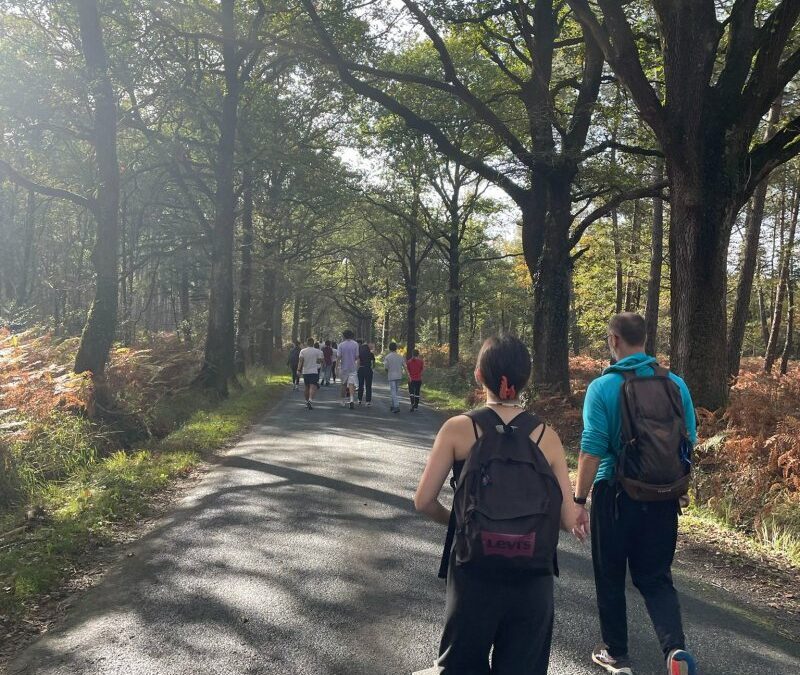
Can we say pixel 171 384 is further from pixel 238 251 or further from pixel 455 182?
pixel 455 182

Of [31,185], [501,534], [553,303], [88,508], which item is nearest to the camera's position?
[501,534]

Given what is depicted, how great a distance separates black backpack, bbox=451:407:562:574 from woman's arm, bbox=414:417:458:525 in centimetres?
10

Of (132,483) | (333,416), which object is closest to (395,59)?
(333,416)

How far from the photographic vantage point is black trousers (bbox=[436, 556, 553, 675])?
239 cm

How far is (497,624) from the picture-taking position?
242 centimetres

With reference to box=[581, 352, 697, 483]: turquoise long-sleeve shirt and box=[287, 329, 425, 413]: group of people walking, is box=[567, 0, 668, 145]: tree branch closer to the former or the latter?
box=[581, 352, 697, 483]: turquoise long-sleeve shirt

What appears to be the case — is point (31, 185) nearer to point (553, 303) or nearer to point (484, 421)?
point (553, 303)

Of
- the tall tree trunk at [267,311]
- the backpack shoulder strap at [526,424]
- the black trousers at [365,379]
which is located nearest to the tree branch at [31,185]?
the black trousers at [365,379]

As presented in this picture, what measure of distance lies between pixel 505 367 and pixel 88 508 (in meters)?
5.80

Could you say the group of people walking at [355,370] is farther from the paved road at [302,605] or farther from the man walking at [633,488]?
the man walking at [633,488]

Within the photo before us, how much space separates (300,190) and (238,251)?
4819mm

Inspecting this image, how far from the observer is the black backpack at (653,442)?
3.38 metres

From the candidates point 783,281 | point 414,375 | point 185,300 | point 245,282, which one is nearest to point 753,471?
point 414,375

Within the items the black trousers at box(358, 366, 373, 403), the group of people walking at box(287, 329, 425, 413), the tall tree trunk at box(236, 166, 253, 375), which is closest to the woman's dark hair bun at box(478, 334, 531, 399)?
the group of people walking at box(287, 329, 425, 413)
